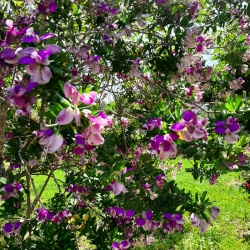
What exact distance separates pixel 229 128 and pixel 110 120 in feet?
1.48

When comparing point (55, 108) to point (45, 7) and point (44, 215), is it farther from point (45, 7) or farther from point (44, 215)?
point (44, 215)

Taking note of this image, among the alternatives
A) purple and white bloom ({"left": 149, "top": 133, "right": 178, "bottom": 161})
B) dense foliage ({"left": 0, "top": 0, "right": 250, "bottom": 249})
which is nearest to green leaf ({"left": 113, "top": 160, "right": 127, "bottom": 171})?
dense foliage ({"left": 0, "top": 0, "right": 250, "bottom": 249})

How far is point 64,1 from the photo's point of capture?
1764mm

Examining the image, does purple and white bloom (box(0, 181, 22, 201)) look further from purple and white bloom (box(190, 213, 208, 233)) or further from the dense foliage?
purple and white bloom (box(190, 213, 208, 233))

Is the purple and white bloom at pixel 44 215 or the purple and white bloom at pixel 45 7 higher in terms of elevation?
the purple and white bloom at pixel 45 7

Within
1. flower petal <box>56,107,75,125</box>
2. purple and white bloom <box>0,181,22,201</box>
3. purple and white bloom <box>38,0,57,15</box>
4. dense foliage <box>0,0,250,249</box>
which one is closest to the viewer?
flower petal <box>56,107,75,125</box>

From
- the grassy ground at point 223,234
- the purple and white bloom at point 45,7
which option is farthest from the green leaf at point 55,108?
the grassy ground at point 223,234

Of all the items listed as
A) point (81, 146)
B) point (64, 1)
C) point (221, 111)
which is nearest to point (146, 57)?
point (64, 1)

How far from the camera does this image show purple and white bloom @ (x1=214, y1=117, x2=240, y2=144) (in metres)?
1.12

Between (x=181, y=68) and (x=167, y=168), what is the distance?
2.91m

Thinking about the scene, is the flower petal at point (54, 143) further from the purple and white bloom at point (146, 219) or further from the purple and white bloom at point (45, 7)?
the purple and white bloom at point (45, 7)

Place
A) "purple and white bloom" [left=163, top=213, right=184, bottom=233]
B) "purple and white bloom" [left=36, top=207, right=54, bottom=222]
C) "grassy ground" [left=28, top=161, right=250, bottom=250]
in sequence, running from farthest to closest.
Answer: "grassy ground" [left=28, top=161, right=250, bottom=250] → "purple and white bloom" [left=36, top=207, right=54, bottom=222] → "purple and white bloom" [left=163, top=213, right=184, bottom=233]

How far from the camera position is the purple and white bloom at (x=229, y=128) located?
1.12 meters

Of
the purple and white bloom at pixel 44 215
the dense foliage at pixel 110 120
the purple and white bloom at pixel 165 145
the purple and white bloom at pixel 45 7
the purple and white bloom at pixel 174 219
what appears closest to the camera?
the dense foliage at pixel 110 120
